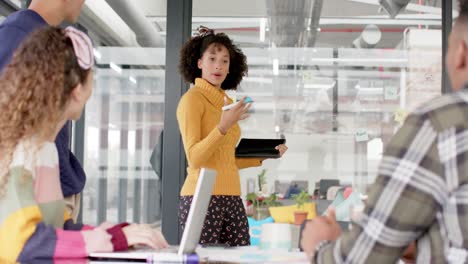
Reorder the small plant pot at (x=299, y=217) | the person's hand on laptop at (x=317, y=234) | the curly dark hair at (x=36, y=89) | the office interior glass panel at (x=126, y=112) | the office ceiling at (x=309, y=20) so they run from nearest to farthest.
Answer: the person's hand on laptop at (x=317, y=234) < the curly dark hair at (x=36, y=89) < the small plant pot at (x=299, y=217) < the office interior glass panel at (x=126, y=112) < the office ceiling at (x=309, y=20)

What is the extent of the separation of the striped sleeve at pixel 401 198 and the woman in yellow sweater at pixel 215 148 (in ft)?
6.30

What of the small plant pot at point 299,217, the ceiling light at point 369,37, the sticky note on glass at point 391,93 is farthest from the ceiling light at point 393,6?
the small plant pot at point 299,217

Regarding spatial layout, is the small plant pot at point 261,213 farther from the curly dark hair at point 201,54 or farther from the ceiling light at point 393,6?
the ceiling light at point 393,6

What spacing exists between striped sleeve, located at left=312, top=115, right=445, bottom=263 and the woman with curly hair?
29.7 inches

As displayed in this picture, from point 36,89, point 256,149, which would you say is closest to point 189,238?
point 36,89

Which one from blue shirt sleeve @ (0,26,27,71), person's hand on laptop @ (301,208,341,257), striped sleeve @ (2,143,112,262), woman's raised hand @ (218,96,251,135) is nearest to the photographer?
person's hand on laptop @ (301,208,341,257)

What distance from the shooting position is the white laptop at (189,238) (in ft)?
6.54

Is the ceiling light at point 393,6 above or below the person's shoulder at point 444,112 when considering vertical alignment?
above

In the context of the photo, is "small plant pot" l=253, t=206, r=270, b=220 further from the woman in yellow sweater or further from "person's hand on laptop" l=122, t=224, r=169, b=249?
"person's hand on laptop" l=122, t=224, r=169, b=249

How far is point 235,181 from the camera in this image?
3662 millimetres

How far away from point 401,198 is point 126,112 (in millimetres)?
4267

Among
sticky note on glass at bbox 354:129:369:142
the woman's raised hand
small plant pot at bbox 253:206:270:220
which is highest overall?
the woman's raised hand

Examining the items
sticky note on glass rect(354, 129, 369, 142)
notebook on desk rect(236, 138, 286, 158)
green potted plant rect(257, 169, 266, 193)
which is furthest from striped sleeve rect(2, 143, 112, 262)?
sticky note on glass rect(354, 129, 369, 142)

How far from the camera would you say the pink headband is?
213 cm
